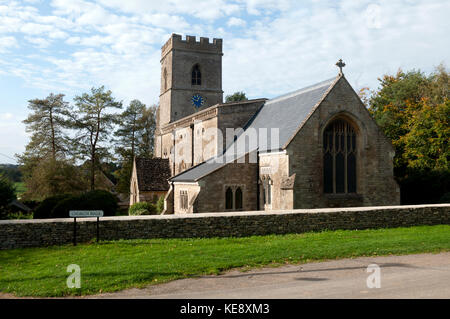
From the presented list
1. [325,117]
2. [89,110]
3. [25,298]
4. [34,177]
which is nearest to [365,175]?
[325,117]

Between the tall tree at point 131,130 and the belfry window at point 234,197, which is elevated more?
the tall tree at point 131,130

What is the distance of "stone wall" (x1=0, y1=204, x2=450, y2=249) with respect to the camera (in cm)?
1352

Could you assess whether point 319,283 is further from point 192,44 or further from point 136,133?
point 136,133

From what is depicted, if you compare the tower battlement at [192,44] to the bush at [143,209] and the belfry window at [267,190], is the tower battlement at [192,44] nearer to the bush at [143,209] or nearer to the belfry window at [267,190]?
the bush at [143,209]

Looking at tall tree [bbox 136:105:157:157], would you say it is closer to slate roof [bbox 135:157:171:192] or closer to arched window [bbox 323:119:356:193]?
slate roof [bbox 135:157:171:192]

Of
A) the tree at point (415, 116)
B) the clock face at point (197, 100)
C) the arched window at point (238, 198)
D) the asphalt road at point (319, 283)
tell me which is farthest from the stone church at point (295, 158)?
the clock face at point (197, 100)

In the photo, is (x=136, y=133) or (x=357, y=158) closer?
(x=357, y=158)

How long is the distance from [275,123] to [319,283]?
17126 mm

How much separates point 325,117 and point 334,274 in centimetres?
1277

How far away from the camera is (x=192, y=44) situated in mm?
45000

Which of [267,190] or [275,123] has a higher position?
[275,123]

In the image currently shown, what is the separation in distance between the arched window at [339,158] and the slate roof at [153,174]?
1790 cm

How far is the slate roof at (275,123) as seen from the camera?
2228cm

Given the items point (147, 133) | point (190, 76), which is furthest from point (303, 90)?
point (147, 133)
